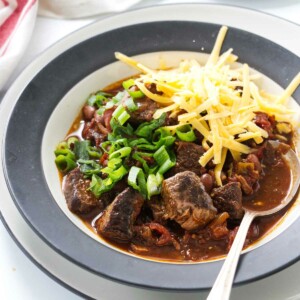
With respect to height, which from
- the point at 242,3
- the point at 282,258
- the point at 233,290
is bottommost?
the point at 233,290

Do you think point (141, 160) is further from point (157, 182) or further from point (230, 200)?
point (230, 200)

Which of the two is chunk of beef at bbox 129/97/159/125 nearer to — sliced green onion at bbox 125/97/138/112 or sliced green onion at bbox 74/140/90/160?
sliced green onion at bbox 125/97/138/112

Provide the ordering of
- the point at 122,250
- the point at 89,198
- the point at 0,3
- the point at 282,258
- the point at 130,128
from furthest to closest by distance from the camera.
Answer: the point at 0,3 < the point at 130,128 < the point at 89,198 < the point at 122,250 < the point at 282,258

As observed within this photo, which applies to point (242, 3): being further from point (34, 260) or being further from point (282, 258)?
point (34, 260)

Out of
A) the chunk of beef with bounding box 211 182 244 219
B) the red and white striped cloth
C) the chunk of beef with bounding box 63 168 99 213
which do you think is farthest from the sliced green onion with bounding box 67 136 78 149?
the chunk of beef with bounding box 211 182 244 219

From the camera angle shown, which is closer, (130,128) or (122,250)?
(122,250)

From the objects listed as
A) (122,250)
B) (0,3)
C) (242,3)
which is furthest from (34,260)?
(242,3)

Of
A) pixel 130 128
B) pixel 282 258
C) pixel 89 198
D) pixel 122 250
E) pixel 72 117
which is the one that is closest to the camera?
pixel 282 258

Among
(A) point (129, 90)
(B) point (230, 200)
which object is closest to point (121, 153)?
(A) point (129, 90)
